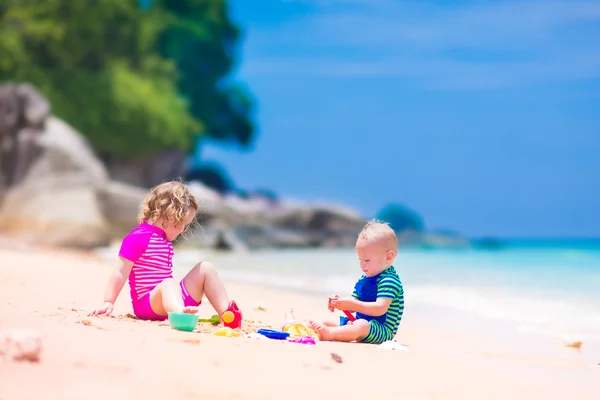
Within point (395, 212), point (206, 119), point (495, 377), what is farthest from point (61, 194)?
point (395, 212)

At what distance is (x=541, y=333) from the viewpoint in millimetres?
6094

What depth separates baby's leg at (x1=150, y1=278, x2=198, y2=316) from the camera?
4711mm

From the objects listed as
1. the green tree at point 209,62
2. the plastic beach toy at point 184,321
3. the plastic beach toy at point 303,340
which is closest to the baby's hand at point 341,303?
the plastic beach toy at point 303,340

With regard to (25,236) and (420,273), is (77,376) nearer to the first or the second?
(420,273)

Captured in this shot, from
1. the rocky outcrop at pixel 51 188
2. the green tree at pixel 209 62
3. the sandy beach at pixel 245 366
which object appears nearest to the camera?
the sandy beach at pixel 245 366

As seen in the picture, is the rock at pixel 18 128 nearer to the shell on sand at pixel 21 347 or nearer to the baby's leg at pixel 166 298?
the baby's leg at pixel 166 298

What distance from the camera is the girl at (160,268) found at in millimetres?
4867

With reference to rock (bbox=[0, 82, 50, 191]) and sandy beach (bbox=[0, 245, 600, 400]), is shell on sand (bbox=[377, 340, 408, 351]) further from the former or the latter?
rock (bbox=[0, 82, 50, 191])

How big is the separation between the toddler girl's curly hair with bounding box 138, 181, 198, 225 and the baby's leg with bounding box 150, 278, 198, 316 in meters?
0.42

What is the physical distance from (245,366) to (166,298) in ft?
4.76

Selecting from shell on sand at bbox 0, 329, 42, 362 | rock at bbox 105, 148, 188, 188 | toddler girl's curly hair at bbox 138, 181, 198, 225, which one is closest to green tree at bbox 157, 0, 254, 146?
rock at bbox 105, 148, 188, 188

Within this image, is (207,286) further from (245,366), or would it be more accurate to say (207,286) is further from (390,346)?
(245,366)

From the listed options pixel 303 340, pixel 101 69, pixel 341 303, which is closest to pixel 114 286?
pixel 303 340

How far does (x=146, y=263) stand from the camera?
501cm
